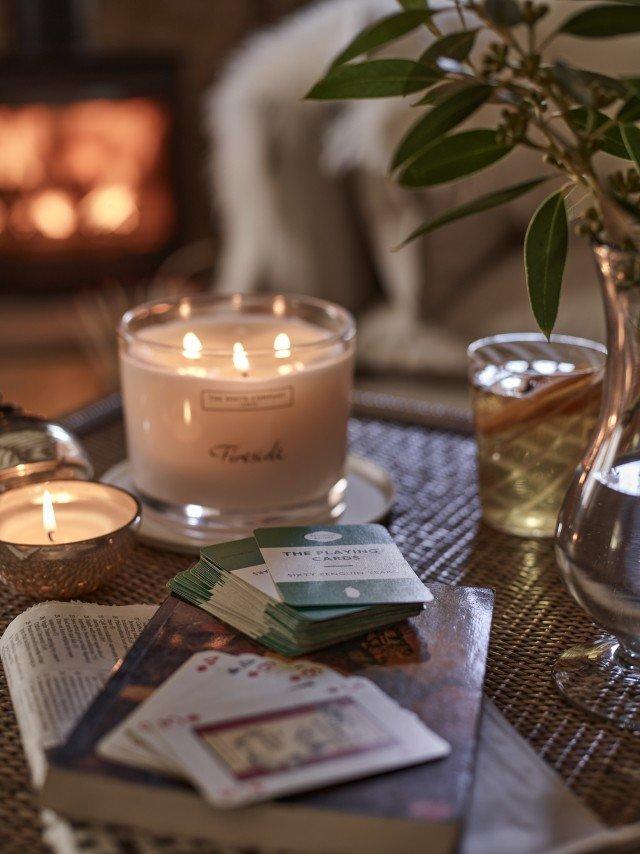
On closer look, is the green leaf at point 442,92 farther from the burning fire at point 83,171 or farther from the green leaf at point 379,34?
the burning fire at point 83,171

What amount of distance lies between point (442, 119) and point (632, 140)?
5.1 inches

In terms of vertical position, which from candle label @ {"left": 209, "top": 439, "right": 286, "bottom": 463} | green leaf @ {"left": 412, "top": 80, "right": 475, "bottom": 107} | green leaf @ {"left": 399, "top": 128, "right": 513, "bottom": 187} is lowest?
candle label @ {"left": 209, "top": 439, "right": 286, "bottom": 463}

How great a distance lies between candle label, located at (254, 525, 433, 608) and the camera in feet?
2.17

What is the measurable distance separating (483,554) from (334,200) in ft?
4.13

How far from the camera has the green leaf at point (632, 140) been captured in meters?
0.62

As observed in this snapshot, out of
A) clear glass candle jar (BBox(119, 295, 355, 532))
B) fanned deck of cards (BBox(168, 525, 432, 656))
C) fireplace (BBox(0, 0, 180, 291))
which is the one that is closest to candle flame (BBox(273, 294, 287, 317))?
clear glass candle jar (BBox(119, 295, 355, 532))

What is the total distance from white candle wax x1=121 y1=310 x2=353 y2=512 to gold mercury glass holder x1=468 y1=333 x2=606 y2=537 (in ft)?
0.39

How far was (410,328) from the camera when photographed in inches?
74.6

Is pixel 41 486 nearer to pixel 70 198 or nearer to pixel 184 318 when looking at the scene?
pixel 184 318

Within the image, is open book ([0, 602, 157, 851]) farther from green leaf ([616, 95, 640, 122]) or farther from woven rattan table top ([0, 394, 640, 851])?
green leaf ([616, 95, 640, 122])

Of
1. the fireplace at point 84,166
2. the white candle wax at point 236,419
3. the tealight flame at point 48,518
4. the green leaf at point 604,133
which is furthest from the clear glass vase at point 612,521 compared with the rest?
the fireplace at point 84,166

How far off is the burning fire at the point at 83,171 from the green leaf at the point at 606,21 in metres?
2.22

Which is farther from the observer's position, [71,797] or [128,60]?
[128,60]

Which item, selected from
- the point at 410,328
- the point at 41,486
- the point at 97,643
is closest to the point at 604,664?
the point at 97,643
